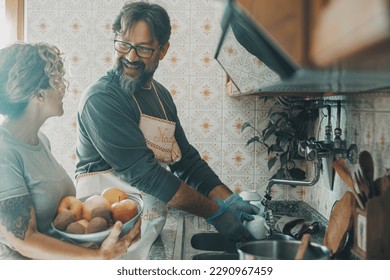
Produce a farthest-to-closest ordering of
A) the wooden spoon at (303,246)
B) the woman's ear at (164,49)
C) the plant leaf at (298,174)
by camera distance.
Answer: the plant leaf at (298,174) → the woman's ear at (164,49) → the wooden spoon at (303,246)

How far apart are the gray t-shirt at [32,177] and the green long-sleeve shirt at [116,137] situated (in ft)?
0.26

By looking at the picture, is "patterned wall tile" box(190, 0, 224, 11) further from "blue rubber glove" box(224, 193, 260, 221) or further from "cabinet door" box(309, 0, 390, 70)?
"cabinet door" box(309, 0, 390, 70)

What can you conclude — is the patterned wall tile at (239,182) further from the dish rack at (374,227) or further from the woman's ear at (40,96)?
the woman's ear at (40,96)

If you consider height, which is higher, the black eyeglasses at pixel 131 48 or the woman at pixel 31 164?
the black eyeglasses at pixel 131 48

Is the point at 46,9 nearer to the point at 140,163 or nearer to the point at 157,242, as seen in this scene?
the point at 140,163

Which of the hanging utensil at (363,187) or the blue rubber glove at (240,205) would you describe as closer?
the hanging utensil at (363,187)

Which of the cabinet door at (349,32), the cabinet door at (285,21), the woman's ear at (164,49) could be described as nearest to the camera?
the cabinet door at (349,32)

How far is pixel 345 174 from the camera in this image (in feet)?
3.94

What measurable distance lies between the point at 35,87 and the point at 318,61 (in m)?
0.83

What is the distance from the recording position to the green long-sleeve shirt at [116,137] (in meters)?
1.28

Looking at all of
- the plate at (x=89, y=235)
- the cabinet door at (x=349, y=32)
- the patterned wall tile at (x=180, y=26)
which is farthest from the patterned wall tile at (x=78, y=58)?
the cabinet door at (x=349, y=32)

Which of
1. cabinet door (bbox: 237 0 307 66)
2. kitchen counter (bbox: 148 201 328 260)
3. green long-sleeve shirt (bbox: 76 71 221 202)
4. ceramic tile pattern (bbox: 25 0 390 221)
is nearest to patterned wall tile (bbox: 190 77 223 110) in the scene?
ceramic tile pattern (bbox: 25 0 390 221)

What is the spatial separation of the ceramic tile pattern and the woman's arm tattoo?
149mm

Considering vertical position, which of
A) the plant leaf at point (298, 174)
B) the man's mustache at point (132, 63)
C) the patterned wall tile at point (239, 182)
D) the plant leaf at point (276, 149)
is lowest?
the patterned wall tile at point (239, 182)
